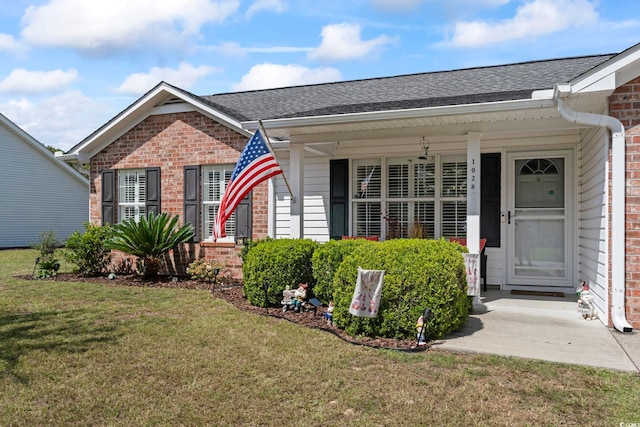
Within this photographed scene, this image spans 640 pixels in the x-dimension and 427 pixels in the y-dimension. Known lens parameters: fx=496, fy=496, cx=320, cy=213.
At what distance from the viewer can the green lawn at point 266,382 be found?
3225 mm

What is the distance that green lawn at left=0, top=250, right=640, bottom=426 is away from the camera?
10.6 feet

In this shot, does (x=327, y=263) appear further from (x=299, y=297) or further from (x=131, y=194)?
(x=131, y=194)

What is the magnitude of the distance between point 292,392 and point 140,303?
169 inches

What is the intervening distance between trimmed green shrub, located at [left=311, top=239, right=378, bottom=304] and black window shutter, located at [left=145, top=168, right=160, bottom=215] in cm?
500

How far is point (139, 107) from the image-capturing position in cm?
1013

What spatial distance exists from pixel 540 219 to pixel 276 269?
4457 millimetres

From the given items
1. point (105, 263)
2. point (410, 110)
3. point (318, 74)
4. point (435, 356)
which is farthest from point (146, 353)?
point (318, 74)

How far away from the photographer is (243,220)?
31.6 ft

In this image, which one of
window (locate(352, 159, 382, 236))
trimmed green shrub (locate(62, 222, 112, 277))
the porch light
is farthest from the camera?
trimmed green shrub (locate(62, 222, 112, 277))

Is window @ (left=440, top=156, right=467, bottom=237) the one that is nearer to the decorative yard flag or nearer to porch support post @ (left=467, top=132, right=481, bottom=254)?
porch support post @ (left=467, top=132, right=481, bottom=254)

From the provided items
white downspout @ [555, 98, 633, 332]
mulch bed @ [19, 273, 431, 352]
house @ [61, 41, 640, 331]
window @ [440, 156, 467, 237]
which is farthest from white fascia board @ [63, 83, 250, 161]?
white downspout @ [555, 98, 633, 332]

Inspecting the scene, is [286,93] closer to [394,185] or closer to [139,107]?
[139,107]

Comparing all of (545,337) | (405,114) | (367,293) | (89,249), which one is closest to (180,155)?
(89,249)

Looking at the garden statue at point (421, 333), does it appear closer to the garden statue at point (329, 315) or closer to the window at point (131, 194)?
the garden statue at point (329, 315)
